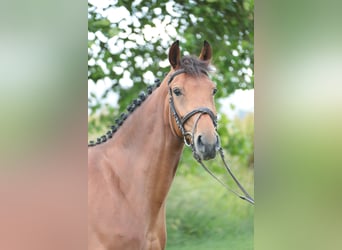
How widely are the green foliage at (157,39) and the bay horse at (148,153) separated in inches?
7.5

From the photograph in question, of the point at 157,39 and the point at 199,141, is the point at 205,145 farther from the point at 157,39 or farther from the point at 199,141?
the point at 157,39

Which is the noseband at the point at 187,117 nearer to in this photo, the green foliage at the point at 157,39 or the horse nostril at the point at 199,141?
the horse nostril at the point at 199,141

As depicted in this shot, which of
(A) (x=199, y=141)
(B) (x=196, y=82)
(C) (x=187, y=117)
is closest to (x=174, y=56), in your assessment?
(B) (x=196, y=82)

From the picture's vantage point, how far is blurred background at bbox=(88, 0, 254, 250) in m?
2.17

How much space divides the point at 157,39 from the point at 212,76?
0.36 m

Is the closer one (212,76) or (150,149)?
(150,149)

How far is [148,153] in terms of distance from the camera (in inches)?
79.0

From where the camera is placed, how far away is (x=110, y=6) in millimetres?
2148

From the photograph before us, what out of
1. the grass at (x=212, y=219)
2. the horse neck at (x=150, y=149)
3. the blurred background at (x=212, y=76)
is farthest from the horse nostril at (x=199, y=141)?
the grass at (x=212, y=219)

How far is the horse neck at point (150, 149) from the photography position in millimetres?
1995

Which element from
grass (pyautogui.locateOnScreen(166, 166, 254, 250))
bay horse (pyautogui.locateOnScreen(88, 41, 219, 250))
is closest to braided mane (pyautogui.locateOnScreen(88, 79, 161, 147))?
bay horse (pyautogui.locateOnScreen(88, 41, 219, 250))
